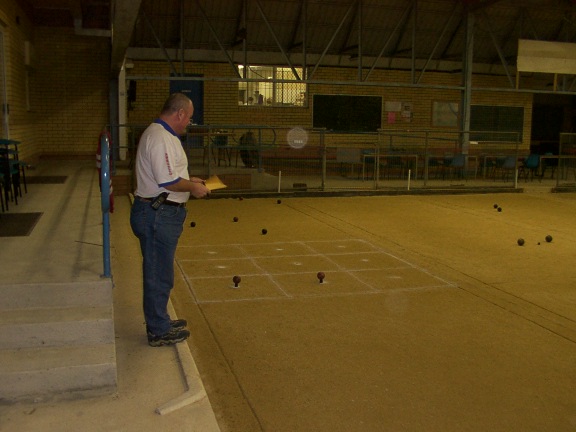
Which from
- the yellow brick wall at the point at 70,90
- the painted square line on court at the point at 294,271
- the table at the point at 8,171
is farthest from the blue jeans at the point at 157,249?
the yellow brick wall at the point at 70,90

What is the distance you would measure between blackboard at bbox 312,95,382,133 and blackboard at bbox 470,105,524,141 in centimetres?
377

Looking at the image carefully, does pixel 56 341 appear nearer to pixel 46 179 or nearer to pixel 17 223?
pixel 17 223

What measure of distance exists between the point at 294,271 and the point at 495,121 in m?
17.3

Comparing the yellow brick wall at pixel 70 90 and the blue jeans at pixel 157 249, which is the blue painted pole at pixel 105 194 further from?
the yellow brick wall at pixel 70 90

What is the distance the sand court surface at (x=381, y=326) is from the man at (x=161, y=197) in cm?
67

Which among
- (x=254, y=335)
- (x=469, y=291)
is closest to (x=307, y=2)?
(x=469, y=291)

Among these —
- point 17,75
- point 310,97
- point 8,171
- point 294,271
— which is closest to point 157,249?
point 294,271

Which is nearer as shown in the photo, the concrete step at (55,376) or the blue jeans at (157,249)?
the concrete step at (55,376)

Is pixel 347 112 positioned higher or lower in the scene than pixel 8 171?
higher

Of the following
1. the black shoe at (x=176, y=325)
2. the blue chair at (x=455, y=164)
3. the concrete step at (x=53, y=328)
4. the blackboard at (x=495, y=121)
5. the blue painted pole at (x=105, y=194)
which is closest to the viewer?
the concrete step at (x=53, y=328)

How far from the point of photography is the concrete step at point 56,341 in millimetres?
3975

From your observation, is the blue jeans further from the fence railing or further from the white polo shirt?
the fence railing

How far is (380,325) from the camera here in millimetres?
5789

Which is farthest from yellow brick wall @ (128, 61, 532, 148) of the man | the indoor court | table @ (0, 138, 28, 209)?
the man
